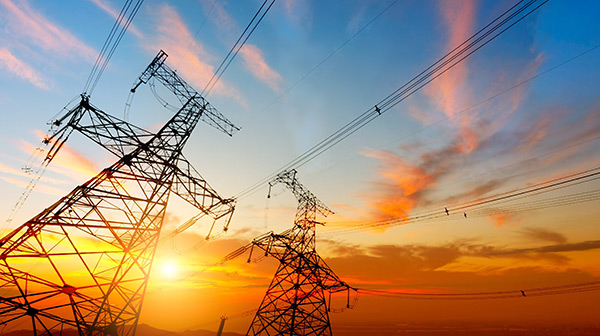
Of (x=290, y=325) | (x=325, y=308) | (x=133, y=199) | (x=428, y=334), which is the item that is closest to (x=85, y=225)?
A: (x=133, y=199)

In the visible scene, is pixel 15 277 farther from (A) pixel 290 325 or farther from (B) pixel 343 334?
(B) pixel 343 334

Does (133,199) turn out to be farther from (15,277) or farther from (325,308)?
(325,308)

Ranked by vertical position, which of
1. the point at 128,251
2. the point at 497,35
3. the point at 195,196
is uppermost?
the point at 497,35

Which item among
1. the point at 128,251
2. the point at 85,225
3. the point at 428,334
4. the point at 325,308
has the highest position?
the point at 85,225

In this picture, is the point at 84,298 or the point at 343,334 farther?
the point at 343,334

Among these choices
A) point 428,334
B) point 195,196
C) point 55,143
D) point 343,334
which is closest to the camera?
point 55,143

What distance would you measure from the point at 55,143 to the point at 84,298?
803 cm

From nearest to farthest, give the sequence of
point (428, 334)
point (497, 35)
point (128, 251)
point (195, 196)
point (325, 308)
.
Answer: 1. point (497, 35)
2. point (128, 251)
3. point (195, 196)
4. point (325, 308)
5. point (428, 334)

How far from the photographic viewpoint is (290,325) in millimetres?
19031

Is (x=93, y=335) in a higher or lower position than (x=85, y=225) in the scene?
lower

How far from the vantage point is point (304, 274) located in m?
20.9

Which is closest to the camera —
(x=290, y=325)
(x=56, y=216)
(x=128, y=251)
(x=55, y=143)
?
(x=56, y=216)

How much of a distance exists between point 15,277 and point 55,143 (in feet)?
21.5

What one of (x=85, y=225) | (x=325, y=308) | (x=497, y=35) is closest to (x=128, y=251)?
(x=85, y=225)
